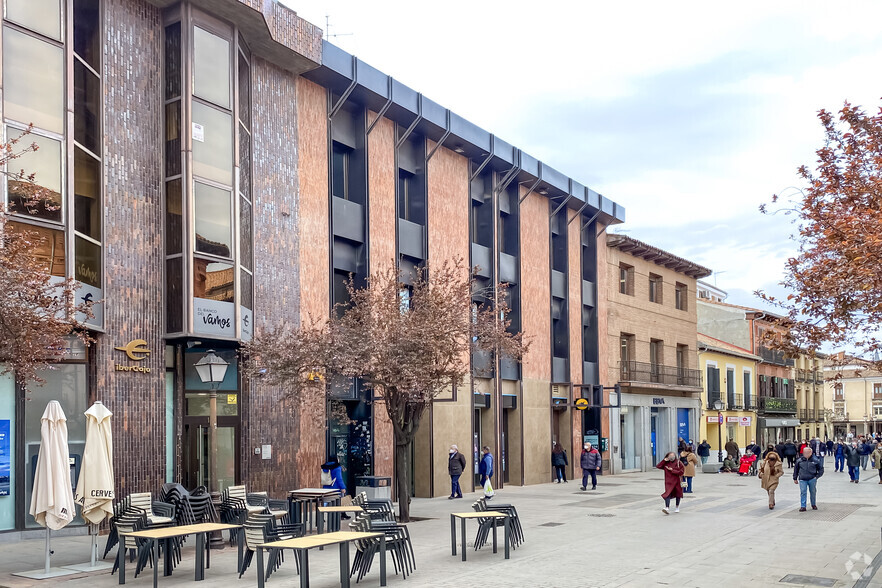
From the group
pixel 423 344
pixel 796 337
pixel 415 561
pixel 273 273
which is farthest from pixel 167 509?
pixel 796 337

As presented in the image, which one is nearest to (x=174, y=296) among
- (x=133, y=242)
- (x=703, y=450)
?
(x=133, y=242)

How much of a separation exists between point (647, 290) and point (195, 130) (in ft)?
95.6

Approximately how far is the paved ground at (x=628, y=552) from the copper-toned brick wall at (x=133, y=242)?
7.48ft


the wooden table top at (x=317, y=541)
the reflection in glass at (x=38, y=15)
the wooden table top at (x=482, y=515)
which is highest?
the reflection in glass at (x=38, y=15)

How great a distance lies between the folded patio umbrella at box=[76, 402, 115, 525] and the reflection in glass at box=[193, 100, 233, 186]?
6.88 metres

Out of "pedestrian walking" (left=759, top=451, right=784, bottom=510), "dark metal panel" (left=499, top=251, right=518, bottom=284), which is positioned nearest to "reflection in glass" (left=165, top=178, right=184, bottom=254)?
"dark metal panel" (left=499, top=251, right=518, bottom=284)

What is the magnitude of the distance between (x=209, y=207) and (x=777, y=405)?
51.3m

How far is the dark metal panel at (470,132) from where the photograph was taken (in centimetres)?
2798

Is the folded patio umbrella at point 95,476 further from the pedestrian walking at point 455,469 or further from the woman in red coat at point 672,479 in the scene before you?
the pedestrian walking at point 455,469

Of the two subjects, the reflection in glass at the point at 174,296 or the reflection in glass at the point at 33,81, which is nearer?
the reflection in glass at the point at 33,81

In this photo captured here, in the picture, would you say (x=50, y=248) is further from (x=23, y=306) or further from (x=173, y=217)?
(x=23, y=306)

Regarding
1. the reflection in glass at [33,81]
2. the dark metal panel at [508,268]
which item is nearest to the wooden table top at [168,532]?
the reflection in glass at [33,81]

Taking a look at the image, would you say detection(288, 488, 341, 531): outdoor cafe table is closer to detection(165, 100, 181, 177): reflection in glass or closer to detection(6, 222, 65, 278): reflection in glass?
detection(6, 222, 65, 278): reflection in glass

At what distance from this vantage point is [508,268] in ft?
104
